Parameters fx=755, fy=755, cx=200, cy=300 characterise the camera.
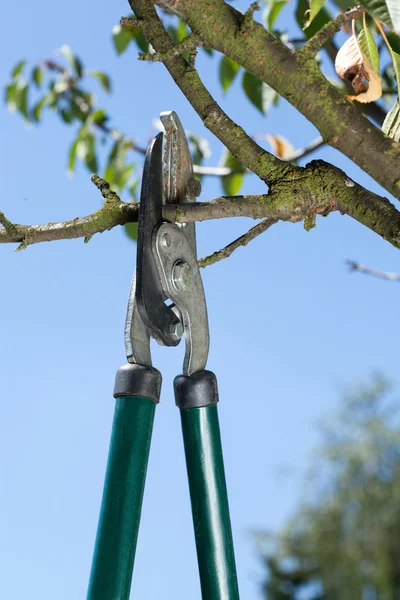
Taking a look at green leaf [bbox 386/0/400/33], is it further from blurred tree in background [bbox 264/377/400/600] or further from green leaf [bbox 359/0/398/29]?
blurred tree in background [bbox 264/377/400/600]

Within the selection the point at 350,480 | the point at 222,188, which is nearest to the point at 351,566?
the point at 350,480

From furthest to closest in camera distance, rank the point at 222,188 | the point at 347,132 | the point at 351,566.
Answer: the point at 351,566 < the point at 222,188 < the point at 347,132

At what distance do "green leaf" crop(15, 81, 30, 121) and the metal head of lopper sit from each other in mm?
1331

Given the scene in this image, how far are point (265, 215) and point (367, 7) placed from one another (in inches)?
7.4

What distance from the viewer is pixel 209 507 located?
0.62 meters

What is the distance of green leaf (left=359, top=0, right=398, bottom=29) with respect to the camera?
0.47 m

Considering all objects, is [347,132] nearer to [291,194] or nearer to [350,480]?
[291,194]

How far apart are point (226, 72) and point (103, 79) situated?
95 centimetres

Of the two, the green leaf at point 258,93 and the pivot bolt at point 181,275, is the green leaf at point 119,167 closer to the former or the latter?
the green leaf at point 258,93

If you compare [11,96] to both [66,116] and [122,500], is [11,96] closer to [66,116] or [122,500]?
[66,116]

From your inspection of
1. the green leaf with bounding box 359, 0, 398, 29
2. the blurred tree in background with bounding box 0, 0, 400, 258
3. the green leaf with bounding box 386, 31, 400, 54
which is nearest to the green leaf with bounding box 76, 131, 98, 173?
the green leaf with bounding box 386, 31, 400, 54

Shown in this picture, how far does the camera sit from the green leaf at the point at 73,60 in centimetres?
196

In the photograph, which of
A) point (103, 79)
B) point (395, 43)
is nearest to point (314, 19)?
point (395, 43)

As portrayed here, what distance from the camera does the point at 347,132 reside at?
603mm
